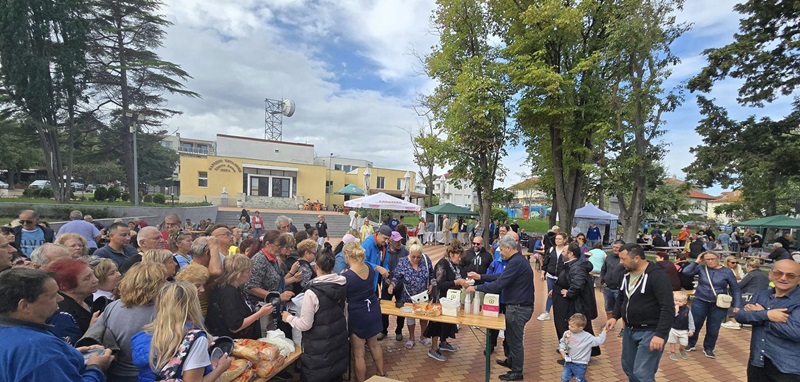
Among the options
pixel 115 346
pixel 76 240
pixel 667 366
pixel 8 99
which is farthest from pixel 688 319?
pixel 8 99

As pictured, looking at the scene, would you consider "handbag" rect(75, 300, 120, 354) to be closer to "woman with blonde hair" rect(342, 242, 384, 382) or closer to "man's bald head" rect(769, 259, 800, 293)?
"woman with blonde hair" rect(342, 242, 384, 382)

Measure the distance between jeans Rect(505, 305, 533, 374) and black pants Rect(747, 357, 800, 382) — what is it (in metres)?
2.01

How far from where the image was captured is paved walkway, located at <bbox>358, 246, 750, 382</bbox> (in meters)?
4.67

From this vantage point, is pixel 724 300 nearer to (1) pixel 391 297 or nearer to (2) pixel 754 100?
(1) pixel 391 297

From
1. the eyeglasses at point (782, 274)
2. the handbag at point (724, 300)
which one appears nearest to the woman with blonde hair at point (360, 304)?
the eyeglasses at point (782, 274)

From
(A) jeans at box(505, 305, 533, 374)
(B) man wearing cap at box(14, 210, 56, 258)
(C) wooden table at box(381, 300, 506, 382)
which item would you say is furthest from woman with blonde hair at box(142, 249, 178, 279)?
(B) man wearing cap at box(14, 210, 56, 258)

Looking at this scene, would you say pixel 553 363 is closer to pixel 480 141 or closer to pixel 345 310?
pixel 345 310

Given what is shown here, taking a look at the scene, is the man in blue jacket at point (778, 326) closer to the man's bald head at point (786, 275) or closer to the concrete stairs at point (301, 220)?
the man's bald head at point (786, 275)

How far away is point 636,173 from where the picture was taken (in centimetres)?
1133

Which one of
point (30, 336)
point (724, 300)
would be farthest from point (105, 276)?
point (724, 300)

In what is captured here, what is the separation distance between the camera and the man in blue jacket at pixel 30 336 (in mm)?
1536

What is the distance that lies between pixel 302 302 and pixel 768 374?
4.14m

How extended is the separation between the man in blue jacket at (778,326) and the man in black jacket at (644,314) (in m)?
0.57

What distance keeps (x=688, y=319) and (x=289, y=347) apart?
5.74 meters
